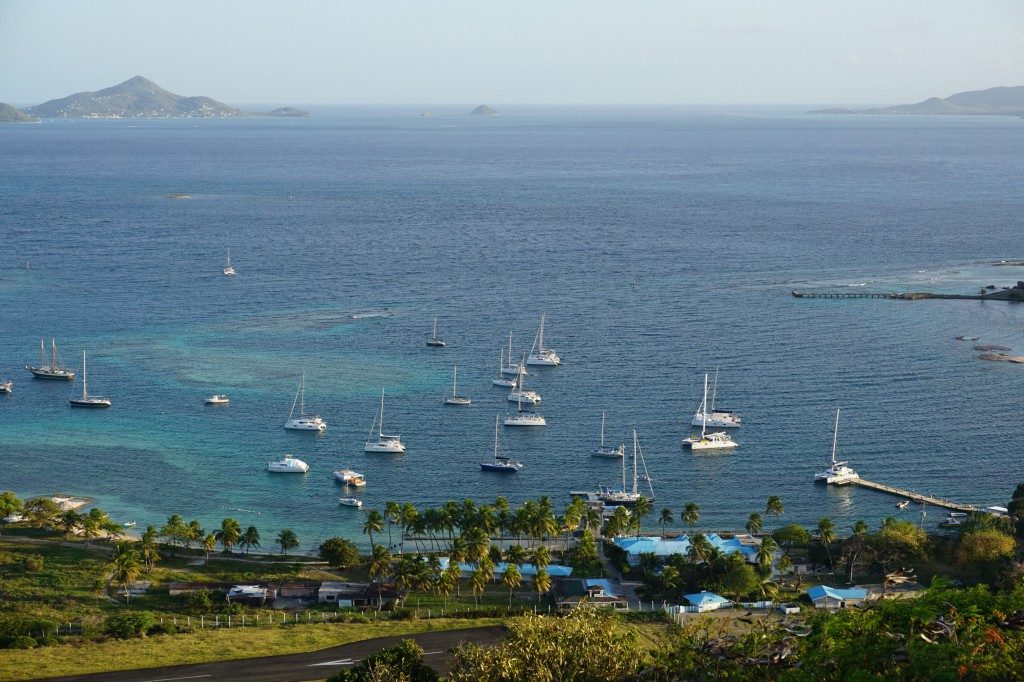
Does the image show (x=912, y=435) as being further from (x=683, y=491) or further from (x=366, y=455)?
(x=366, y=455)

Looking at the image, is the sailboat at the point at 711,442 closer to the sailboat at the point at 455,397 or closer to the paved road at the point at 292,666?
the sailboat at the point at 455,397

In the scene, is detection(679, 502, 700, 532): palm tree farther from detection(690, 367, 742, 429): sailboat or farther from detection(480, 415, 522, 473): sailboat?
detection(690, 367, 742, 429): sailboat

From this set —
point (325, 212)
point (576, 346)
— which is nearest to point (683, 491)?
point (576, 346)

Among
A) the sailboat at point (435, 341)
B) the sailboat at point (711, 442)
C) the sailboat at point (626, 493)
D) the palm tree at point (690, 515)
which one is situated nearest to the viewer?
the palm tree at point (690, 515)

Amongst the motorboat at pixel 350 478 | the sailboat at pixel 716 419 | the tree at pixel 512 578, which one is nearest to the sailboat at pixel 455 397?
the motorboat at pixel 350 478

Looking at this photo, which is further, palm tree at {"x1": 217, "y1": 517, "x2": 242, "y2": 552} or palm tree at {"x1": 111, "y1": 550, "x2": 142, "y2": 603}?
palm tree at {"x1": 217, "y1": 517, "x2": 242, "y2": 552}

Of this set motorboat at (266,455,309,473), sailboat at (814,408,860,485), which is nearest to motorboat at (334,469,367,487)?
motorboat at (266,455,309,473)
